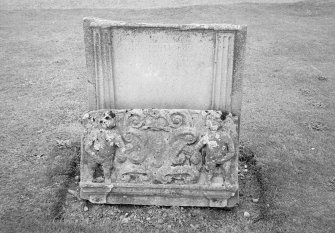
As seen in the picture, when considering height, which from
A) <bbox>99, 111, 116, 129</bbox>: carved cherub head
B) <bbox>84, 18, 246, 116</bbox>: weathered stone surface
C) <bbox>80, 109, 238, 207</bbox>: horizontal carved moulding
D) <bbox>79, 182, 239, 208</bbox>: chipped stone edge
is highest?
<bbox>84, 18, 246, 116</bbox>: weathered stone surface

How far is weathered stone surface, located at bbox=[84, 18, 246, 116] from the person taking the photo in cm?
421

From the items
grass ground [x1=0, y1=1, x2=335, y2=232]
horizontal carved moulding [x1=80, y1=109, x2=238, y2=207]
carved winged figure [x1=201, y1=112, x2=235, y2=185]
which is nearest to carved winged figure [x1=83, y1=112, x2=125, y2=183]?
horizontal carved moulding [x1=80, y1=109, x2=238, y2=207]

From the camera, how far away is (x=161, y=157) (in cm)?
439

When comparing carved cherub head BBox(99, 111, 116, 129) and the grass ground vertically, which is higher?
carved cherub head BBox(99, 111, 116, 129)

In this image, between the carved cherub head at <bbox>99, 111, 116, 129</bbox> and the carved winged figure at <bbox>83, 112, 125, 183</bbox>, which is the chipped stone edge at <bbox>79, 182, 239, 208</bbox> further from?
the carved cherub head at <bbox>99, 111, 116, 129</bbox>

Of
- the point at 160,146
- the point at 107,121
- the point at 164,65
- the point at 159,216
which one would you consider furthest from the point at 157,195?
the point at 164,65

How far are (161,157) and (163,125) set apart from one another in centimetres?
33

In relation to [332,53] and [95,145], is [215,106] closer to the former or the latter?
[95,145]

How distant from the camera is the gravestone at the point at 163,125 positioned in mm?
4277

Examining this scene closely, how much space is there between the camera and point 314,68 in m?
9.22

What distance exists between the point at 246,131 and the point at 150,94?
2.23m

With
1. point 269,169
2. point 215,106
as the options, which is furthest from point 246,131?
point 215,106

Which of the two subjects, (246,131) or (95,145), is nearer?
(95,145)

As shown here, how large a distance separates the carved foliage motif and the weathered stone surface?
0.17 m
